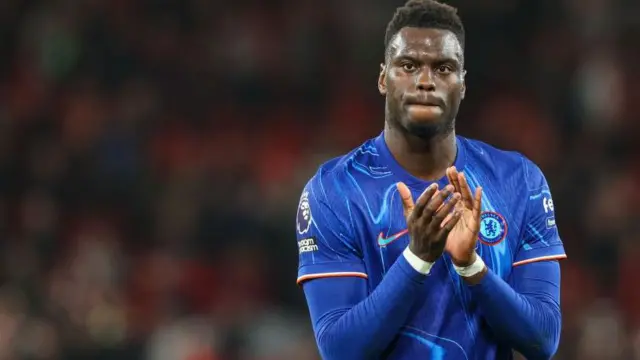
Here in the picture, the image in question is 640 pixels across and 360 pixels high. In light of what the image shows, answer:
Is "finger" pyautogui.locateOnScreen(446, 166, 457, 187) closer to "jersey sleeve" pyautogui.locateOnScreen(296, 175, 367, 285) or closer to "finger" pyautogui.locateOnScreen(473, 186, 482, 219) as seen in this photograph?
"finger" pyautogui.locateOnScreen(473, 186, 482, 219)

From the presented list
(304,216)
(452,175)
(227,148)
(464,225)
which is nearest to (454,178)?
(452,175)

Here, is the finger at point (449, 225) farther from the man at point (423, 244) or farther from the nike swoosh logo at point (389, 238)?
the nike swoosh logo at point (389, 238)

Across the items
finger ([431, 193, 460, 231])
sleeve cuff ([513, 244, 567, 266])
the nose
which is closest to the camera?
finger ([431, 193, 460, 231])

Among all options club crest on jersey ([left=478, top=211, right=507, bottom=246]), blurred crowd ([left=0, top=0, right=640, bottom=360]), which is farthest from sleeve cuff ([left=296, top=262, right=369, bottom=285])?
blurred crowd ([left=0, top=0, right=640, bottom=360])

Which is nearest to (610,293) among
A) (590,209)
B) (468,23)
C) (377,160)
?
(590,209)

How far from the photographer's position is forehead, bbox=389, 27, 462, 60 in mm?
3707

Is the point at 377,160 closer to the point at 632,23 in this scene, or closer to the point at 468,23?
the point at 468,23

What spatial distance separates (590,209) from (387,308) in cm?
665

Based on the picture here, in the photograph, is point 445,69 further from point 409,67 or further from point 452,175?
point 452,175

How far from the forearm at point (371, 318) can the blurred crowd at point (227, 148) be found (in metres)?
5.23

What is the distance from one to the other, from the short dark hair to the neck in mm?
281

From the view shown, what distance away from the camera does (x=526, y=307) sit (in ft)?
11.7

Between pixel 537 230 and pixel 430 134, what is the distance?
0.44 metres

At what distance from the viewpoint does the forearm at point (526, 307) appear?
352 cm
